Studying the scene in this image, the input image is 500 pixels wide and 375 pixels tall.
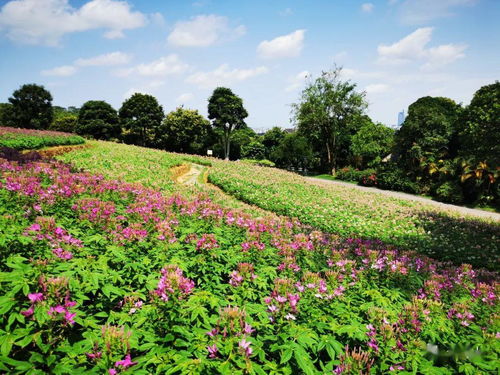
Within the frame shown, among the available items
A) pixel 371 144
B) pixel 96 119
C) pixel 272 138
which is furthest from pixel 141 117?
pixel 371 144

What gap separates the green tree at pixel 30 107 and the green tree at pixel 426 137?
6340 cm

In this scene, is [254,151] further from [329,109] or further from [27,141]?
[27,141]

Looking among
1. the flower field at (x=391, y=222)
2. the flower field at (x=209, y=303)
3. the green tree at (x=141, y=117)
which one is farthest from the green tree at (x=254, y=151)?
the flower field at (x=209, y=303)

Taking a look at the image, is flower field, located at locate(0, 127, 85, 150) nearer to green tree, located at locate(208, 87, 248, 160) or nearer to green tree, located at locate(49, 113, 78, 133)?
green tree, located at locate(208, 87, 248, 160)

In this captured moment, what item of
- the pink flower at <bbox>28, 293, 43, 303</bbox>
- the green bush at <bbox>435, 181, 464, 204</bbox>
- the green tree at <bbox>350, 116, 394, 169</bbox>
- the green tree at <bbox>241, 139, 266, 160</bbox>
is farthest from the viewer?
the green tree at <bbox>241, 139, 266, 160</bbox>

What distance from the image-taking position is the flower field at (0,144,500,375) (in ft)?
7.64

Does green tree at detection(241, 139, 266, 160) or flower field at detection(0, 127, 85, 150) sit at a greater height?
green tree at detection(241, 139, 266, 160)

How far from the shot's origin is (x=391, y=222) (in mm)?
15156

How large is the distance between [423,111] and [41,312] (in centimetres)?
3413

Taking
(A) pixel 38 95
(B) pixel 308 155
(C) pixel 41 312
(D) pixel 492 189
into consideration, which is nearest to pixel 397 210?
(D) pixel 492 189

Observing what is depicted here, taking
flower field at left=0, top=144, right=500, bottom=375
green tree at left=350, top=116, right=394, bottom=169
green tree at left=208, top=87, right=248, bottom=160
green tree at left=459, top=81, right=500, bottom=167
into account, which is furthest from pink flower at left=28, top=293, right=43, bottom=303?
green tree at left=208, top=87, right=248, bottom=160

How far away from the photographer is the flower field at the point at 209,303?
233cm

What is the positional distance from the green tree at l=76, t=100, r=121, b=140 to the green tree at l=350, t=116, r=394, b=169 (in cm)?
4636

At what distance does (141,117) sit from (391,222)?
54.8m
